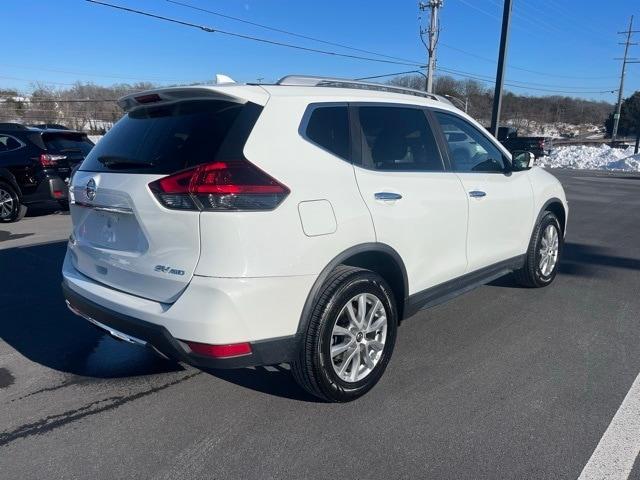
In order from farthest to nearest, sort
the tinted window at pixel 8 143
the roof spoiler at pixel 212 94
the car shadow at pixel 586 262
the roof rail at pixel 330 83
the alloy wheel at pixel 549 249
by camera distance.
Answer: the tinted window at pixel 8 143 < the car shadow at pixel 586 262 < the alloy wheel at pixel 549 249 < the roof rail at pixel 330 83 < the roof spoiler at pixel 212 94

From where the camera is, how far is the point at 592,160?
1289 inches

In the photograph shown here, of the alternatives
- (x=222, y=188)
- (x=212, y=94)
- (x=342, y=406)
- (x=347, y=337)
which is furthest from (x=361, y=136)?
(x=342, y=406)

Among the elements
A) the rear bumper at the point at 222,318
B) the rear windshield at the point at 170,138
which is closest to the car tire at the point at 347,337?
the rear bumper at the point at 222,318

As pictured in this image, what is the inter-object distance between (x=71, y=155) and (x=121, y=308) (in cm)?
766

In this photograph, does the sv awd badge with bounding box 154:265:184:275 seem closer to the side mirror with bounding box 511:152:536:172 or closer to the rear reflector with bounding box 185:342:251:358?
the rear reflector with bounding box 185:342:251:358

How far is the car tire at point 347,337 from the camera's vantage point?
277cm

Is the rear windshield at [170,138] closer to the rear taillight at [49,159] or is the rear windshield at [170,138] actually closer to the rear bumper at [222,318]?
the rear bumper at [222,318]

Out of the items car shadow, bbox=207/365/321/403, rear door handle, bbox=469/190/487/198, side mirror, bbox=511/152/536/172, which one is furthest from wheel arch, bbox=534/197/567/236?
car shadow, bbox=207/365/321/403

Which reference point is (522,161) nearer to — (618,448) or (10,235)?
(618,448)

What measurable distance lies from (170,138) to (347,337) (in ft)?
5.05

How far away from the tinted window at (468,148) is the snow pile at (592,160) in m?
28.3

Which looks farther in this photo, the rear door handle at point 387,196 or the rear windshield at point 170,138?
the rear door handle at point 387,196

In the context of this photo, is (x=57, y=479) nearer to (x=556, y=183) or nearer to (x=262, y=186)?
(x=262, y=186)

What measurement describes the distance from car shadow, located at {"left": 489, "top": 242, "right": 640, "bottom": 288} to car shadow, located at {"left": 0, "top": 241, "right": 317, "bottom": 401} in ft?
10.4
